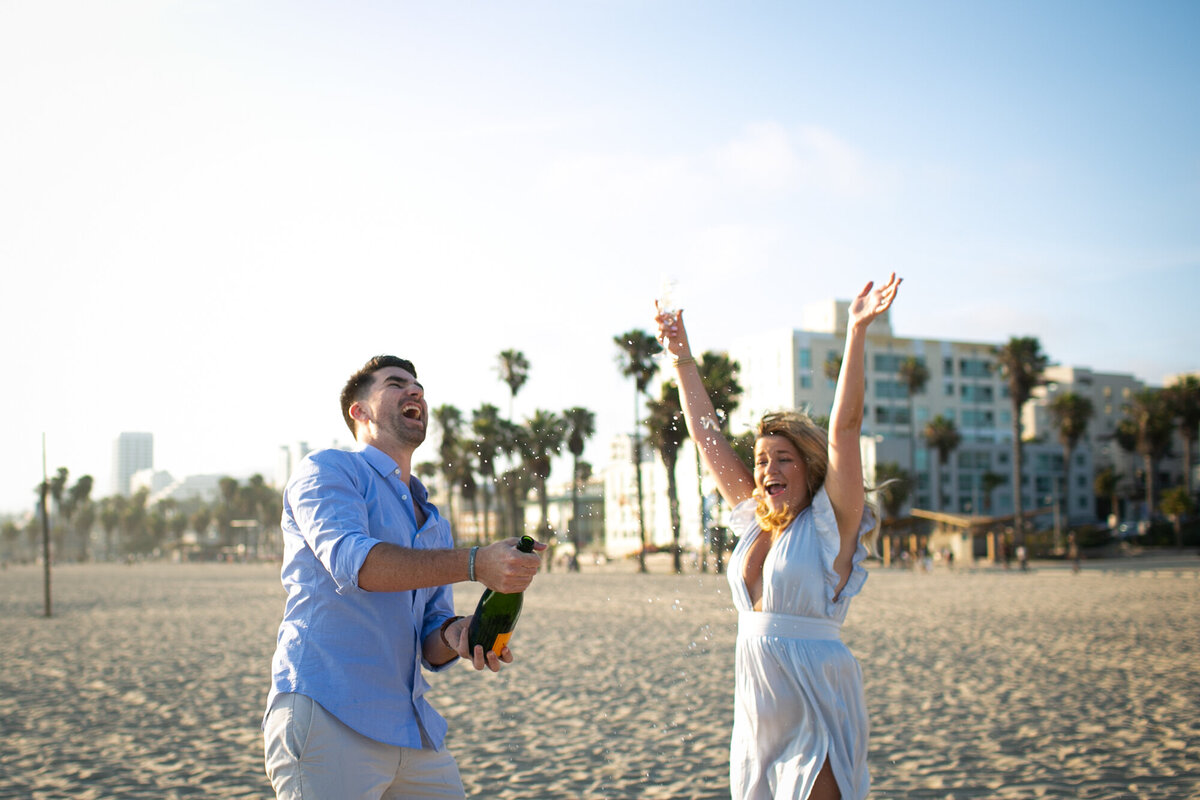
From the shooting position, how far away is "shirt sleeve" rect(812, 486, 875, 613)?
11.4ft

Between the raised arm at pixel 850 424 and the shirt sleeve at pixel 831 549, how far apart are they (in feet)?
0.12

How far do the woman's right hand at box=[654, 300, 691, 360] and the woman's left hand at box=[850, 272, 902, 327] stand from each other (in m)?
0.99

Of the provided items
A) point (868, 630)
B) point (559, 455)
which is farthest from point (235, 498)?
point (559, 455)

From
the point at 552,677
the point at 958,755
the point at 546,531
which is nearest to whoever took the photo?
the point at 546,531

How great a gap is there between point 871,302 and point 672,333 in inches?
43.4

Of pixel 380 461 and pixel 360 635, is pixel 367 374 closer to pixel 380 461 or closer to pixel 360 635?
pixel 380 461

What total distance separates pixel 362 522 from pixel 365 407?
564 mm

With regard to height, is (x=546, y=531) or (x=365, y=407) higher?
(x=365, y=407)

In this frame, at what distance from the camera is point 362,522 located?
281 centimetres

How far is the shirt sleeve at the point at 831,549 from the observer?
3.46m

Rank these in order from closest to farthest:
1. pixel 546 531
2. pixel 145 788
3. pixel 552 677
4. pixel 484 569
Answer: pixel 484 569
pixel 546 531
pixel 145 788
pixel 552 677

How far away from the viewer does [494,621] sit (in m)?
3.01

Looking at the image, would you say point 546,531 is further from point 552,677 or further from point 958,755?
point 552,677

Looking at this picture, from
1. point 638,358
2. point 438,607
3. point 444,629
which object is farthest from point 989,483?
point 444,629
